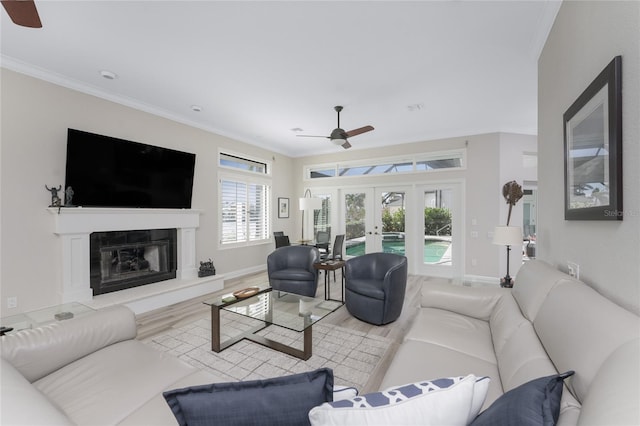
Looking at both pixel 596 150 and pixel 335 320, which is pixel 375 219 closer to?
pixel 335 320

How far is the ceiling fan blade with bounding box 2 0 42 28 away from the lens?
1.43 metres

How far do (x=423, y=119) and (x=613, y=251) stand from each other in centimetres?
396

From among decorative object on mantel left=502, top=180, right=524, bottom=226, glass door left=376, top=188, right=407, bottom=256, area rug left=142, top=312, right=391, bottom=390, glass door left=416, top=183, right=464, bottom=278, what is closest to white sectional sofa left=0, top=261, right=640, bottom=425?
area rug left=142, top=312, right=391, bottom=390

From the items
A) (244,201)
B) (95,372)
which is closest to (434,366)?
(95,372)

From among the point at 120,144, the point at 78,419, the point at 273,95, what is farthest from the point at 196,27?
the point at 78,419

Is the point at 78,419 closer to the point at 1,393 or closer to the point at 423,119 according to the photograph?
the point at 1,393

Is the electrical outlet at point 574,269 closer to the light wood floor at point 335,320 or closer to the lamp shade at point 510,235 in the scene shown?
the lamp shade at point 510,235

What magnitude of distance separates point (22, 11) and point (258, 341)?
2958 millimetres

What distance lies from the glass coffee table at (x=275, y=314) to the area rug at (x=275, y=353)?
67 mm

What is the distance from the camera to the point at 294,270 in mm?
4207

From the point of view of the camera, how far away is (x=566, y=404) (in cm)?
88

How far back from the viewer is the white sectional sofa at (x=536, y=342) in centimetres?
73

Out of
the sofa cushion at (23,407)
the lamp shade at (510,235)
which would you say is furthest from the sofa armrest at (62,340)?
the lamp shade at (510,235)

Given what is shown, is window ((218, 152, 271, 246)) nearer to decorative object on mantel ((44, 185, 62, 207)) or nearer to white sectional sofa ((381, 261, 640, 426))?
decorative object on mantel ((44, 185, 62, 207))
